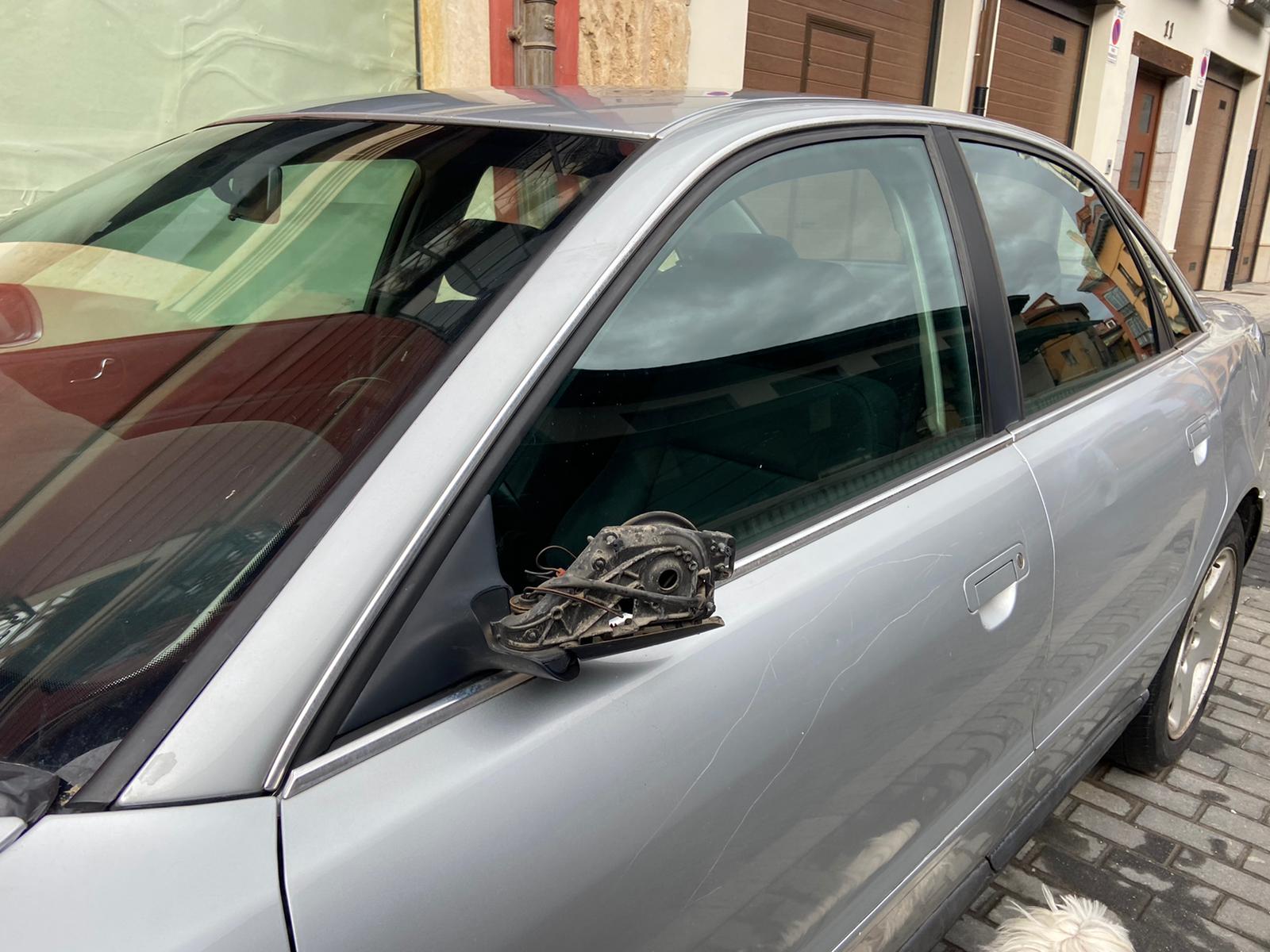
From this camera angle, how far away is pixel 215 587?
100cm

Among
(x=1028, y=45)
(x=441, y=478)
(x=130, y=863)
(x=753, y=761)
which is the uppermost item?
(x=1028, y=45)

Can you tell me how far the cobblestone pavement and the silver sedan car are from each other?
1.40 feet

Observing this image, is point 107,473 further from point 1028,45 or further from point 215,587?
point 1028,45

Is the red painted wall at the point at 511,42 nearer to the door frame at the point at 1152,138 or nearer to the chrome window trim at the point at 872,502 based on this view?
the chrome window trim at the point at 872,502

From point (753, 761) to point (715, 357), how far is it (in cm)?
57

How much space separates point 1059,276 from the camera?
7.31 feet

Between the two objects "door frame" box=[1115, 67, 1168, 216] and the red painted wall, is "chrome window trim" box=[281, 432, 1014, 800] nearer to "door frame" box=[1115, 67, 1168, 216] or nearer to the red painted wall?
the red painted wall

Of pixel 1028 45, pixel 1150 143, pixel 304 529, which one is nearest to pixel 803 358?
pixel 304 529

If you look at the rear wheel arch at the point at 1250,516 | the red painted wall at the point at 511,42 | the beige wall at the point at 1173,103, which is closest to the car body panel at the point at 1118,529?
the rear wheel arch at the point at 1250,516

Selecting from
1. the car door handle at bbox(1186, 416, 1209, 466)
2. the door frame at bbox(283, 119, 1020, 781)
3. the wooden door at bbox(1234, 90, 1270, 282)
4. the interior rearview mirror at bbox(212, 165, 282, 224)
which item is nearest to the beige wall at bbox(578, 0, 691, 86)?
the car door handle at bbox(1186, 416, 1209, 466)

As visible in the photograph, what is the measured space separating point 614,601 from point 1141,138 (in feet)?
49.1

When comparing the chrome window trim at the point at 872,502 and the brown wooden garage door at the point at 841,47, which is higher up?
the brown wooden garage door at the point at 841,47

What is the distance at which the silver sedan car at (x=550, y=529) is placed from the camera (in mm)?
914

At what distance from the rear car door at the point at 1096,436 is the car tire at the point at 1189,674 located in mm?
182
